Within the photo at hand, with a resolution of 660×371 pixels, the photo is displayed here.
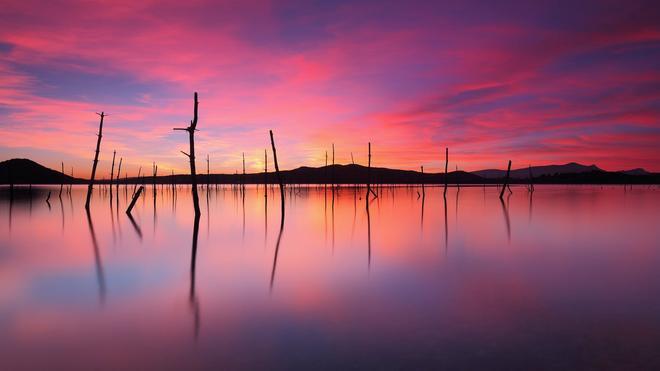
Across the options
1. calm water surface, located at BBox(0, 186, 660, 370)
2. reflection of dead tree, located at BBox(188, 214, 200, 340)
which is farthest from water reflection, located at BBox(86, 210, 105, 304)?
reflection of dead tree, located at BBox(188, 214, 200, 340)

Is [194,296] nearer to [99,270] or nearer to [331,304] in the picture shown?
[331,304]

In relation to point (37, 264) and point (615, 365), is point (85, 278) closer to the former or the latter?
point (37, 264)

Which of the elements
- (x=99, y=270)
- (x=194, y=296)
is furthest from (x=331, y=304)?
(x=99, y=270)

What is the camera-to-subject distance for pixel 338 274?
40.4 ft

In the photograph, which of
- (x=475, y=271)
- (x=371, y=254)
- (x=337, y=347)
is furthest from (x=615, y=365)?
(x=371, y=254)

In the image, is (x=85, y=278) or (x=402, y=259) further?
(x=402, y=259)

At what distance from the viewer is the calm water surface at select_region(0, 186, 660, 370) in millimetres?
6211

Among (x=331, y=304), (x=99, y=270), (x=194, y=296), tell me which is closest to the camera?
(x=331, y=304)

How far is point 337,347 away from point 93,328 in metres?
4.43

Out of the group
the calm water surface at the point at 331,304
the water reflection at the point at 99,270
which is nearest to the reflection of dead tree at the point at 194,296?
the calm water surface at the point at 331,304

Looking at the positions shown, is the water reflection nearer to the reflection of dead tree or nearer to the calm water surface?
the calm water surface

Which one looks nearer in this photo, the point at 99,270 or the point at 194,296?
the point at 194,296

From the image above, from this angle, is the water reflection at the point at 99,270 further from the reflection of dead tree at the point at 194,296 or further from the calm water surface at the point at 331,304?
the reflection of dead tree at the point at 194,296

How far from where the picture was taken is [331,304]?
29.7ft
